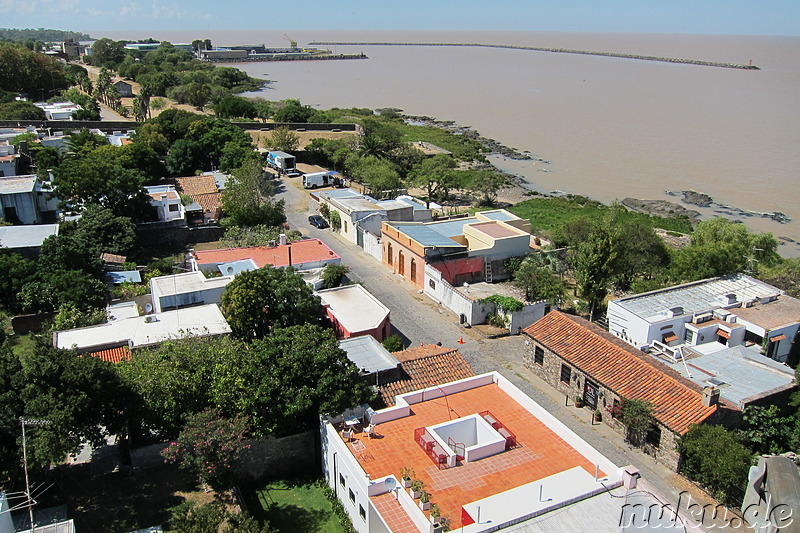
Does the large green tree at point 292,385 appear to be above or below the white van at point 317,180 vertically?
above

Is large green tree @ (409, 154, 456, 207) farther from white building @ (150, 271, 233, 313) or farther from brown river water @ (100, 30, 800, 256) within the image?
white building @ (150, 271, 233, 313)

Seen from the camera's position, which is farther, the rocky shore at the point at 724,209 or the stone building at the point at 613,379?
the rocky shore at the point at 724,209

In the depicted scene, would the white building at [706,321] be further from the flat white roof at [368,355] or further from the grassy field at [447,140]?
the grassy field at [447,140]

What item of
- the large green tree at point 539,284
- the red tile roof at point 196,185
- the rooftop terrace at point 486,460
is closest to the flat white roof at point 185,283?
the rooftop terrace at point 486,460

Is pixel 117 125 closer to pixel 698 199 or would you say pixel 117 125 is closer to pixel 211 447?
pixel 698 199

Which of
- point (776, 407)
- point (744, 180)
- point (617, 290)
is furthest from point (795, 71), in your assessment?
point (776, 407)

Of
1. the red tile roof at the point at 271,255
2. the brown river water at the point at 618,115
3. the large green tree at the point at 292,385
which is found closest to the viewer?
the large green tree at the point at 292,385
